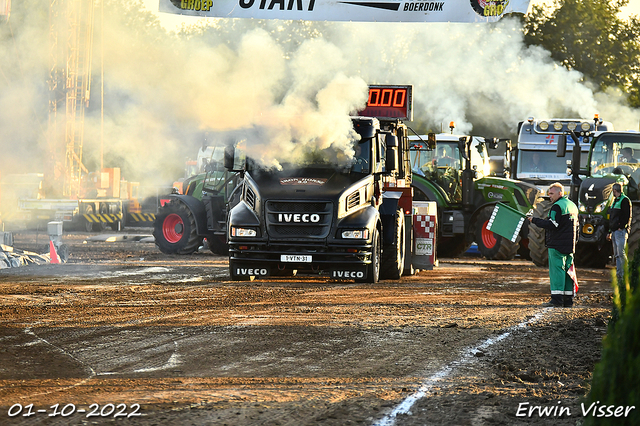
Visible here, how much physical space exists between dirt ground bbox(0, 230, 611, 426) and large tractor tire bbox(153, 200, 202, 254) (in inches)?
252

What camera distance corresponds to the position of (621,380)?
3.23m

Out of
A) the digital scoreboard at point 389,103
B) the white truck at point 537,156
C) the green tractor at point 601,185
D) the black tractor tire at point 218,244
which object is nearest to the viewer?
the digital scoreboard at point 389,103

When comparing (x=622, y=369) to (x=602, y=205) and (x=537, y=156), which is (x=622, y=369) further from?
(x=537, y=156)

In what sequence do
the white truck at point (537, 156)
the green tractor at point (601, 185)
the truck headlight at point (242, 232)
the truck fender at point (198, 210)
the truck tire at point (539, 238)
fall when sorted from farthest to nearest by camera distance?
the white truck at point (537, 156) < the truck fender at point (198, 210) < the truck tire at point (539, 238) < the green tractor at point (601, 185) < the truck headlight at point (242, 232)

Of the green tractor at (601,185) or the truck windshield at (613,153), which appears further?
the truck windshield at (613,153)

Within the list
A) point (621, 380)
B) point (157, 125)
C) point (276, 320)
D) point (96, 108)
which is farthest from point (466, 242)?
point (96, 108)

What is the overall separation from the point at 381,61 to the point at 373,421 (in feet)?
104

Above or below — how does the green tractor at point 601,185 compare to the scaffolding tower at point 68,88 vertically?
below

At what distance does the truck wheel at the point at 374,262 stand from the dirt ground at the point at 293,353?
0.25 m

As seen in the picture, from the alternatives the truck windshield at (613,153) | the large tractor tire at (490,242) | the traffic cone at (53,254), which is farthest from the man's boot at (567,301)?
the traffic cone at (53,254)

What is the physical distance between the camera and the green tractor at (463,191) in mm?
21594

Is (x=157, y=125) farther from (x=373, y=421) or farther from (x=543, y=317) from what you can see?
(x=373, y=421)

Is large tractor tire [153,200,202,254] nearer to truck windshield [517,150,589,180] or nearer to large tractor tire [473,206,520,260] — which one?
large tractor tire [473,206,520,260]

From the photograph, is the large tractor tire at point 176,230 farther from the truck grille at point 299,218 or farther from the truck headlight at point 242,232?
the truck grille at point 299,218
